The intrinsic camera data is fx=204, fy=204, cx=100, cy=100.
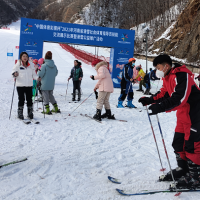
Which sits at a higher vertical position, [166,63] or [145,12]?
[145,12]

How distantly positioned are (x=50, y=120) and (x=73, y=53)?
2698 centimetres

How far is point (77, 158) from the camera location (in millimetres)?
3256

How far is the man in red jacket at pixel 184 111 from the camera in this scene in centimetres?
220

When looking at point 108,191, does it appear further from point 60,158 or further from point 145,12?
point 145,12

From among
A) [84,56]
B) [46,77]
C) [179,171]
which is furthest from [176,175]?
[84,56]

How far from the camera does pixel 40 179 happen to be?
2559 mm

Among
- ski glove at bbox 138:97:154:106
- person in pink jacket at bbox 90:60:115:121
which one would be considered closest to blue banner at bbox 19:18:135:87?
person in pink jacket at bbox 90:60:115:121

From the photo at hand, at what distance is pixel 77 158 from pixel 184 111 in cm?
180

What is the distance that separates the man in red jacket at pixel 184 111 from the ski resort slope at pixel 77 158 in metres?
0.28

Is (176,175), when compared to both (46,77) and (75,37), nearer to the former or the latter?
(46,77)

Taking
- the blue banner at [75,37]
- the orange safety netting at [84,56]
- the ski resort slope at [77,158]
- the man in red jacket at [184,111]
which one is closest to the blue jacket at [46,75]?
the ski resort slope at [77,158]

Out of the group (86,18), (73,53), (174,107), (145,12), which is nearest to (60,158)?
(174,107)

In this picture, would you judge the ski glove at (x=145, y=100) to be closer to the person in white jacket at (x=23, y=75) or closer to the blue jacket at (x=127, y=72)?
the person in white jacket at (x=23, y=75)

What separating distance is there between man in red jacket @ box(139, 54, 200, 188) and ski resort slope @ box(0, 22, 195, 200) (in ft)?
0.90
